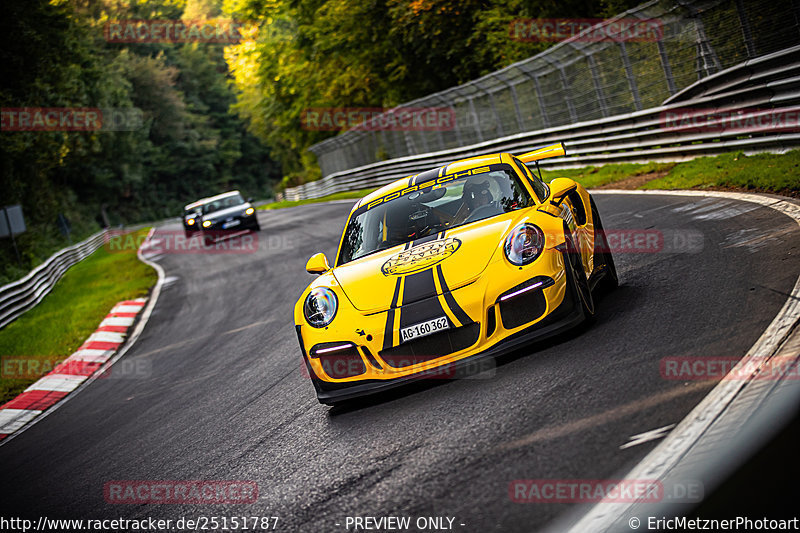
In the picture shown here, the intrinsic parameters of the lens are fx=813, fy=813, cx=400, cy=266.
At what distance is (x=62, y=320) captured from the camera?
1603 cm

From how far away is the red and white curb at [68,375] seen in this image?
9.34m

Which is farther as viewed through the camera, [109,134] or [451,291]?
[109,134]

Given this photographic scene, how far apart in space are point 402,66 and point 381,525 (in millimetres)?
29883

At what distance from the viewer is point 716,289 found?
5.88 meters

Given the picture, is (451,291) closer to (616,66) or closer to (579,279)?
(579,279)

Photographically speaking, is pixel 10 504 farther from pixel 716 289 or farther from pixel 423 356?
pixel 716 289

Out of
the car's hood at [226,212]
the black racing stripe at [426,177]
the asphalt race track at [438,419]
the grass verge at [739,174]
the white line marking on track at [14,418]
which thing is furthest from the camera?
the car's hood at [226,212]

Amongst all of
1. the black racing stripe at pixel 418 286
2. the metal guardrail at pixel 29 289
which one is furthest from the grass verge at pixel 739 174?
the metal guardrail at pixel 29 289

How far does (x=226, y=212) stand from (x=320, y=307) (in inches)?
751

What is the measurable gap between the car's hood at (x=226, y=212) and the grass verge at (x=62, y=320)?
2421 millimetres

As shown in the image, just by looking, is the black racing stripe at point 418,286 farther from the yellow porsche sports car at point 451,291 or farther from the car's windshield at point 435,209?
the car's windshield at point 435,209

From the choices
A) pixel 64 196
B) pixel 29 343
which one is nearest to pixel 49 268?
pixel 29 343

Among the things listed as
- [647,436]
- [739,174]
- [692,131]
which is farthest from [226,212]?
[647,436]

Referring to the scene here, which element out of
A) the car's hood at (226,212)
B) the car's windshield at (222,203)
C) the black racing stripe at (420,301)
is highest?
the car's windshield at (222,203)
